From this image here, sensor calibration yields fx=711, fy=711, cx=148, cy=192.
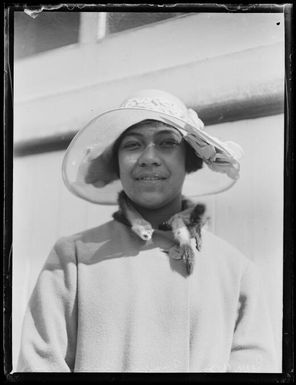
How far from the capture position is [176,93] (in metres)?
1.67

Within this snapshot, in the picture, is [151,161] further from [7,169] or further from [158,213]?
[7,169]

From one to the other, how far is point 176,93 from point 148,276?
1.42ft

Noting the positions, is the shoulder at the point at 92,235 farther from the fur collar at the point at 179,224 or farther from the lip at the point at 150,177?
the lip at the point at 150,177

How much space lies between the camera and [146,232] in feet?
5.13

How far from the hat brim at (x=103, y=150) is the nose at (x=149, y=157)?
64 mm

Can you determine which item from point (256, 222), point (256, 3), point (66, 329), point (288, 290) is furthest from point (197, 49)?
point (66, 329)

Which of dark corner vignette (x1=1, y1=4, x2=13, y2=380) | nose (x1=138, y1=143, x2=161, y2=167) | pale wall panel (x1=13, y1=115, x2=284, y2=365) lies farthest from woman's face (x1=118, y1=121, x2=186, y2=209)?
dark corner vignette (x1=1, y1=4, x2=13, y2=380)

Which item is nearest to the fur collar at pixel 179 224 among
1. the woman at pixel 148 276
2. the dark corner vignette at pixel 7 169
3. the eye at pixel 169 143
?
the woman at pixel 148 276

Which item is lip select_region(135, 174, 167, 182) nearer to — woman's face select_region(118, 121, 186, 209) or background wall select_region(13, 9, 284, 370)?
woman's face select_region(118, 121, 186, 209)

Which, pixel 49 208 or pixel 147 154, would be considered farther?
pixel 49 208

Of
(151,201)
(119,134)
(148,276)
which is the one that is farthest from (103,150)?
(148,276)

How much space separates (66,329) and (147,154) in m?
0.42
